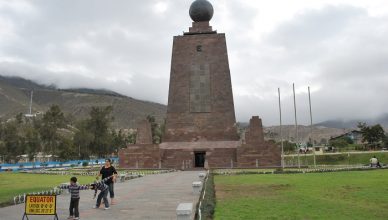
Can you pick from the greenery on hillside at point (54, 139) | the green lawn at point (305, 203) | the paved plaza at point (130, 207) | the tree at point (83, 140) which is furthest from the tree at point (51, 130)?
the green lawn at point (305, 203)

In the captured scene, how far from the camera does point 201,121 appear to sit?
41.0m

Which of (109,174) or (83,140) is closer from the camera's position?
(109,174)

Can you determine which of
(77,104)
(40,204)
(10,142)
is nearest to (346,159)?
(40,204)

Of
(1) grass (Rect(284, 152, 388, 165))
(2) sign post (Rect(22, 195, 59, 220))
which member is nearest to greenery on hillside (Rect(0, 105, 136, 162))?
(1) grass (Rect(284, 152, 388, 165))

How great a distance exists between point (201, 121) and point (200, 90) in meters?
3.19

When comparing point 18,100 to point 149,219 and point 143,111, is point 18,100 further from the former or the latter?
point 149,219

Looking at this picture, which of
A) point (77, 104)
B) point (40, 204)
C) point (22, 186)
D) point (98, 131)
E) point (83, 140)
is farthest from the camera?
point (77, 104)

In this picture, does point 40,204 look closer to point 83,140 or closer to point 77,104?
point 83,140

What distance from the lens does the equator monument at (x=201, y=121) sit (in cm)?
3806

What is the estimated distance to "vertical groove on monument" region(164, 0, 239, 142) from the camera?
4075 cm

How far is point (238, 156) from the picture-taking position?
123ft

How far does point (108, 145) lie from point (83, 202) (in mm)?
57544

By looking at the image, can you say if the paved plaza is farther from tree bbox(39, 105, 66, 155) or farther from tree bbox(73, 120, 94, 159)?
tree bbox(73, 120, 94, 159)

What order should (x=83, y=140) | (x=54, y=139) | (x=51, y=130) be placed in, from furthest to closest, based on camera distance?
(x=83, y=140)
(x=54, y=139)
(x=51, y=130)
